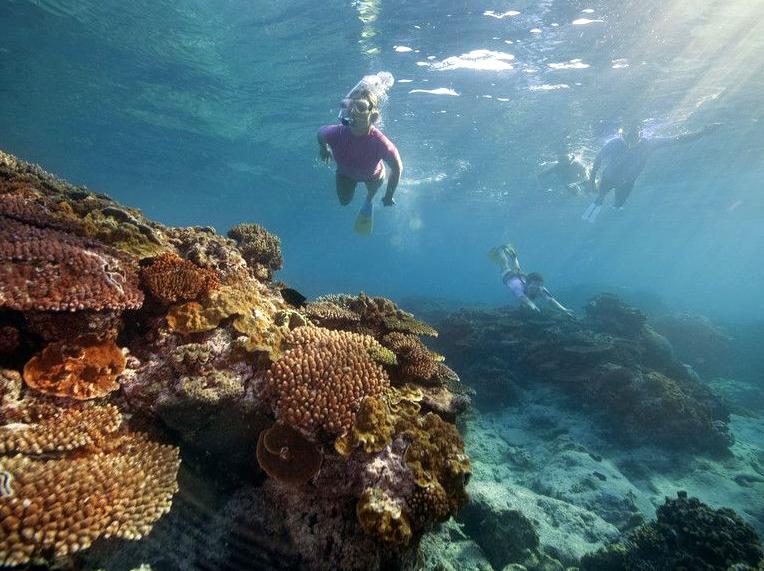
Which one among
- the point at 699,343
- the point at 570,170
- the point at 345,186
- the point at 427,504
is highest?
the point at 570,170

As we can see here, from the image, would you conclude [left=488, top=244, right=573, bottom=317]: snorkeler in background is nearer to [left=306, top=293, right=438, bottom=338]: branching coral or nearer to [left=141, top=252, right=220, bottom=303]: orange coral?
[left=306, top=293, right=438, bottom=338]: branching coral

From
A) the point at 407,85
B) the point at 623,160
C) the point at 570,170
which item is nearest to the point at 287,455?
the point at 407,85

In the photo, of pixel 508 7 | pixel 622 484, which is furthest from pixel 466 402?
pixel 508 7

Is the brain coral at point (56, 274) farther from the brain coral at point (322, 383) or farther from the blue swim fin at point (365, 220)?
the blue swim fin at point (365, 220)

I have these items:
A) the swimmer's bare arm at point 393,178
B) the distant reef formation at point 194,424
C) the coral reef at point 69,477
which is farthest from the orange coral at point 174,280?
the swimmer's bare arm at point 393,178

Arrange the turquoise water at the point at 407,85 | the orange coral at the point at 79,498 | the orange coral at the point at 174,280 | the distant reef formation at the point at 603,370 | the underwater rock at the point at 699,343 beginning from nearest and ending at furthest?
the orange coral at the point at 79,498 → the orange coral at the point at 174,280 → the distant reef formation at the point at 603,370 → the turquoise water at the point at 407,85 → the underwater rock at the point at 699,343

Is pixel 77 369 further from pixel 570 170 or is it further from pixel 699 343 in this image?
pixel 699 343

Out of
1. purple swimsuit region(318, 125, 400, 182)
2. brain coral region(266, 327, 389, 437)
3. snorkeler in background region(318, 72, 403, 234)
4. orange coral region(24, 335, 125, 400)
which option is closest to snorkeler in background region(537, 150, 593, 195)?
snorkeler in background region(318, 72, 403, 234)

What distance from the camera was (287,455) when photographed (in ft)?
11.6

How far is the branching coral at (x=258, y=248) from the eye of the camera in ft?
21.1

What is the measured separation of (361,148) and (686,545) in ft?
36.3

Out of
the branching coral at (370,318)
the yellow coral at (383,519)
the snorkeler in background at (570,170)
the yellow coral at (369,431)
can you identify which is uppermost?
the snorkeler in background at (570,170)

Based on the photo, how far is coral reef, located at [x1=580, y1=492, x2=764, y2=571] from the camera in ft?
20.5

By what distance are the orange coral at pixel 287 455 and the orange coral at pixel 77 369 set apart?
1600 millimetres
